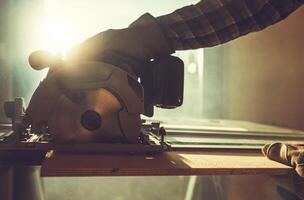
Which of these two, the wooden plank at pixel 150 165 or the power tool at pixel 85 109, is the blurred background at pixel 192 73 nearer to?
the wooden plank at pixel 150 165

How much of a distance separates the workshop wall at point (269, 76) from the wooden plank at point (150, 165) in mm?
1645

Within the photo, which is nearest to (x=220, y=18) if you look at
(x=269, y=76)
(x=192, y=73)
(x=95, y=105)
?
(x=95, y=105)

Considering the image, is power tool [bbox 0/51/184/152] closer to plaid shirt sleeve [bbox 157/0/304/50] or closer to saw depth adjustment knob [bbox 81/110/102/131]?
saw depth adjustment knob [bbox 81/110/102/131]

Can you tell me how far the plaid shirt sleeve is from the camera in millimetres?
920

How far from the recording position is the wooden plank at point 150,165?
24.2 inches

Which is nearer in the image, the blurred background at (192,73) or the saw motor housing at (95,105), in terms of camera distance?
the saw motor housing at (95,105)

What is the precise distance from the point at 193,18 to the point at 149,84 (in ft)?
0.80

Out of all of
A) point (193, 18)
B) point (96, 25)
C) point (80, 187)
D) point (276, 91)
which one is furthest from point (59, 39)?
point (193, 18)

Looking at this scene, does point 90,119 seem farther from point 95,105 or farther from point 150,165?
point 150,165

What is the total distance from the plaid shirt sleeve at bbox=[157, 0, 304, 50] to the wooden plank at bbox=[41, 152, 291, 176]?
0.33 meters

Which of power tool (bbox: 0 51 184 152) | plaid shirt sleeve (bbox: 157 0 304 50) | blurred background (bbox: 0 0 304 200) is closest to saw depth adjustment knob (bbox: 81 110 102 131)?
power tool (bbox: 0 51 184 152)

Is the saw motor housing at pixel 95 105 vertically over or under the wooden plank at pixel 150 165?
over

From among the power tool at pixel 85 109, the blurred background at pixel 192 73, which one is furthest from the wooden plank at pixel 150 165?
the blurred background at pixel 192 73

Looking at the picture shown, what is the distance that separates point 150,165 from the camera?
678 mm
